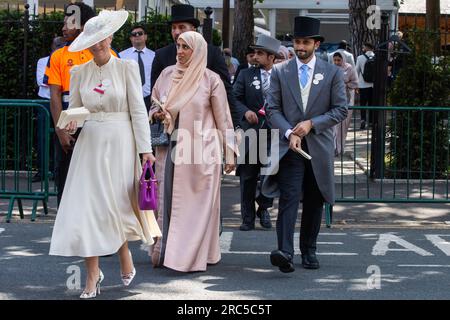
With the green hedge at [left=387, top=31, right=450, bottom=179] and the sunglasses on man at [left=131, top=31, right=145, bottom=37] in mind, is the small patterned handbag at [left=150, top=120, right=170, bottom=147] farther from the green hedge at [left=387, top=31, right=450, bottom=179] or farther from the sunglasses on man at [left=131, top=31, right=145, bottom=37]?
the sunglasses on man at [left=131, top=31, right=145, bottom=37]

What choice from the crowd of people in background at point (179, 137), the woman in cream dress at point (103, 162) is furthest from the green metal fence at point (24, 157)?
the woman in cream dress at point (103, 162)

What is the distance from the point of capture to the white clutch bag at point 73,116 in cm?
758

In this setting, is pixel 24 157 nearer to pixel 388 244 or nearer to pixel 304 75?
pixel 388 244

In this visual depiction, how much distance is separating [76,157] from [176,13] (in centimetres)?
235

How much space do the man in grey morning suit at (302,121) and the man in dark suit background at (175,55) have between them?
21.7 inches

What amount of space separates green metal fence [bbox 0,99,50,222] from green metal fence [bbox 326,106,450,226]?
3458 millimetres

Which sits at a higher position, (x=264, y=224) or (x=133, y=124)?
(x=133, y=124)

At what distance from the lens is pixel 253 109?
1109 cm

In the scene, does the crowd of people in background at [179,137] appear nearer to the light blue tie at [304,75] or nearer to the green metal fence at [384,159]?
the light blue tie at [304,75]

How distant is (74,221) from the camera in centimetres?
753

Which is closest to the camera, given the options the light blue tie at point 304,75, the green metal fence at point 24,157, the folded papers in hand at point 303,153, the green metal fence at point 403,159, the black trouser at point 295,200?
the folded papers in hand at point 303,153

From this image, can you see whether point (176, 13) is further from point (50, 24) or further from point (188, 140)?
point (50, 24)

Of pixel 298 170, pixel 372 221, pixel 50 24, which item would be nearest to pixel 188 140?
pixel 298 170
